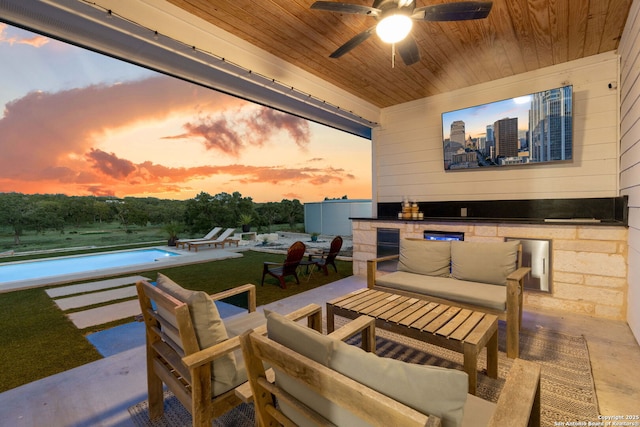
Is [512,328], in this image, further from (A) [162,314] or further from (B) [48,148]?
(B) [48,148]

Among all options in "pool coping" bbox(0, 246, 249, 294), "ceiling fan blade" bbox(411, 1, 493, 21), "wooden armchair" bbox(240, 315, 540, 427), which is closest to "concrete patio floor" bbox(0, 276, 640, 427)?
"wooden armchair" bbox(240, 315, 540, 427)

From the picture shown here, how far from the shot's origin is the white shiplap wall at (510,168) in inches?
147

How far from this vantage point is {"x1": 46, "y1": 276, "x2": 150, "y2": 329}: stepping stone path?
343 centimetres

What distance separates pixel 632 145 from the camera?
2893 millimetres

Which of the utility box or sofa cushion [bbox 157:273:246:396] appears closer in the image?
sofa cushion [bbox 157:273:246:396]

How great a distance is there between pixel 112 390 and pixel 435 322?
7.89ft

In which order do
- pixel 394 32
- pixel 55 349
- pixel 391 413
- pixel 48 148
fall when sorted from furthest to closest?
1. pixel 48 148
2. pixel 55 349
3. pixel 394 32
4. pixel 391 413

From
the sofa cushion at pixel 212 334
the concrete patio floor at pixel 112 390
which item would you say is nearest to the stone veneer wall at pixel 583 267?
the concrete patio floor at pixel 112 390

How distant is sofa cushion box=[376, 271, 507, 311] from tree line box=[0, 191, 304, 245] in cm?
994

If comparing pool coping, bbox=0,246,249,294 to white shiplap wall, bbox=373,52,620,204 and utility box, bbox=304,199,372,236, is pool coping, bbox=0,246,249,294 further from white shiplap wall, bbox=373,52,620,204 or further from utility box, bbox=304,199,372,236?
utility box, bbox=304,199,372,236

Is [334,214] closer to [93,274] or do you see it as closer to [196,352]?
[93,274]

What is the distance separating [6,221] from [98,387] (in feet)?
30.8

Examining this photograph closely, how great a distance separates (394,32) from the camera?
7.75 feet

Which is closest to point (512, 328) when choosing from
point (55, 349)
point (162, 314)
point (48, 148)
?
point (162, 314)
